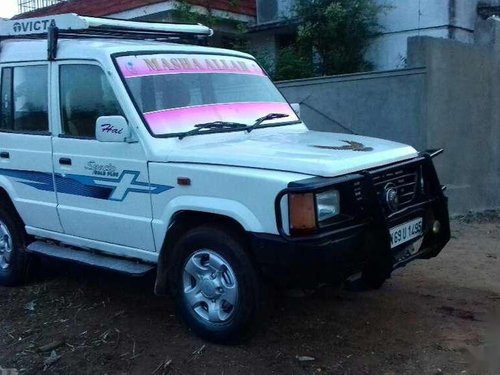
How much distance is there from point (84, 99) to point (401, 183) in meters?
2.50

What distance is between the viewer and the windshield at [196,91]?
4.86m

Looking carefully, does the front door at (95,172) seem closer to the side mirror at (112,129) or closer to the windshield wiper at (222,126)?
the side mirror at (112,129)

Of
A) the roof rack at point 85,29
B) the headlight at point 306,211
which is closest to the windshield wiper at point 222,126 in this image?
the headlight at point 306,211

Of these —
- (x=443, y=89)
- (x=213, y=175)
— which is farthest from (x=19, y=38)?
(x=443, y=89)

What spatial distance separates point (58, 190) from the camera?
17.5 ft

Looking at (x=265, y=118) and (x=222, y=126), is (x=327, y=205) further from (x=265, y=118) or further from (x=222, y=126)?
(x=265, y=118)

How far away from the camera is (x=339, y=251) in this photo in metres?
3.95

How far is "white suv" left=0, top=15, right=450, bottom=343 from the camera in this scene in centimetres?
402

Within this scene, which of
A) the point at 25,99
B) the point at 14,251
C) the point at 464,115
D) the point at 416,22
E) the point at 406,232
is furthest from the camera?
the point at 416,22

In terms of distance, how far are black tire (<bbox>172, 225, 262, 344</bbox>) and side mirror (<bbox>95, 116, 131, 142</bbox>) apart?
0.83m

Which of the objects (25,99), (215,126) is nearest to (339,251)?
(215,126)

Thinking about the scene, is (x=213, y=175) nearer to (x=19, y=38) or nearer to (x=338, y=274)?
(x=338, y=274)

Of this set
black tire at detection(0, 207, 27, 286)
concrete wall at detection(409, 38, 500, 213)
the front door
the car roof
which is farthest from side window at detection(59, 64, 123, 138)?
concrete wall at detection(409, 38, 500, 213)

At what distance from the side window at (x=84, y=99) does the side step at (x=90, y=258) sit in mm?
937
